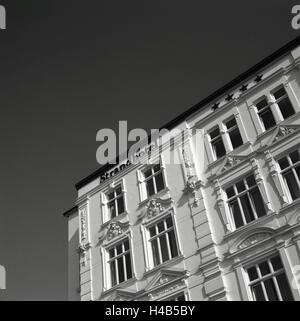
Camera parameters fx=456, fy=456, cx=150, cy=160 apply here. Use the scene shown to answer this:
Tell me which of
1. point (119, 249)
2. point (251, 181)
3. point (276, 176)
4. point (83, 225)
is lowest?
point (276, 176)

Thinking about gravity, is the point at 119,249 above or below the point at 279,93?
below

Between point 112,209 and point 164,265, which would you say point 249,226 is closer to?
point 164,265

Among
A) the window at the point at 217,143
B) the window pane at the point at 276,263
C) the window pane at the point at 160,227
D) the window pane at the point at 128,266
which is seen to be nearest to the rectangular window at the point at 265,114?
the window at the point at 217,143

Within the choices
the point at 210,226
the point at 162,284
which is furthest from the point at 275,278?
the point at 162,284

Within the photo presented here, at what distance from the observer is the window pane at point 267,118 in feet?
70.1

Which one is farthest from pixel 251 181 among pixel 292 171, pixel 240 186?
pixel 292 171

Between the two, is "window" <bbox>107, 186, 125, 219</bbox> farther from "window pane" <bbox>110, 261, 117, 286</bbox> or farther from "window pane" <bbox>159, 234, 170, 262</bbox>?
"window pane" <bbox>159, 234, 170, 262</bbox>

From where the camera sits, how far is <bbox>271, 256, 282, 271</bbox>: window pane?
17.9 m

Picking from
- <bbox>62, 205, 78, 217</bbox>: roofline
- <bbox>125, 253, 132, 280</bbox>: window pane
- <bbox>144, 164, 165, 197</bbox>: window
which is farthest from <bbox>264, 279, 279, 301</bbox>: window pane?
<bbox>62, 205, 78, 217</bbox>: roofline

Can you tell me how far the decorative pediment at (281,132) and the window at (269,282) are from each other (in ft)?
17.5

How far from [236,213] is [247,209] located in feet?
1.94

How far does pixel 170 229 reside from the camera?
2227 cm

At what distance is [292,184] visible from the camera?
19.1 metres
